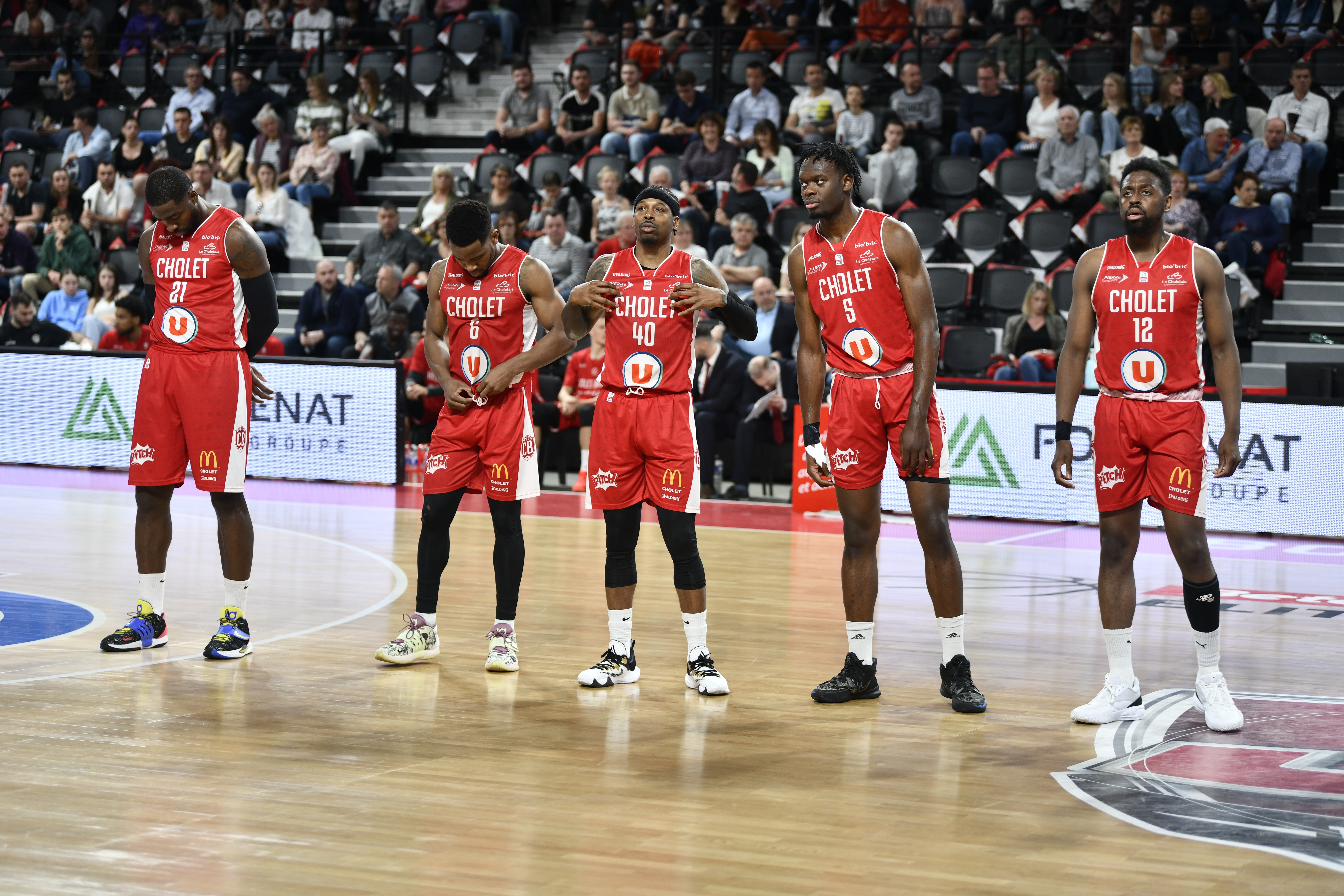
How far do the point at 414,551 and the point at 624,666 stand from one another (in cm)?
390

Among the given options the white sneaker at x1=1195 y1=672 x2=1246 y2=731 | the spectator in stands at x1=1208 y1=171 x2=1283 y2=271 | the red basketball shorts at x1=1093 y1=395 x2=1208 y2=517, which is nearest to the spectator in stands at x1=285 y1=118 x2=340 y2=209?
the spectator in stands at x1=1208 y1=171 x2=1283 y2=271

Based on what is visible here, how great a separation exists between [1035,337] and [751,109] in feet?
16.1

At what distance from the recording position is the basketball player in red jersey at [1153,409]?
221 inches

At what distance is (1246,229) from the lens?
14.1 m

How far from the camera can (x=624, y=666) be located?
634 cm

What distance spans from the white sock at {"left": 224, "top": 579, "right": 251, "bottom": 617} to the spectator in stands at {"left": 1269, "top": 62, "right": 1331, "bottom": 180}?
11.8 meters

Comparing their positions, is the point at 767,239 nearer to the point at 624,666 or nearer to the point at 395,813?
the point at 624,666

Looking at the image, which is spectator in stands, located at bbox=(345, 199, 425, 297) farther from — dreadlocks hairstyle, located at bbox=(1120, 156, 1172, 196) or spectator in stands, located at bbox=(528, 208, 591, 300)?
dreadlocks hairstyle, located at bbox=(1120, 156, 1172, 196)

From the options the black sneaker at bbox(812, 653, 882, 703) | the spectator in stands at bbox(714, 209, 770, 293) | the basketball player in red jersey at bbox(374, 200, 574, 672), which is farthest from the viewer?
the spectator in stands at bbox(714, 209, 770, 293)

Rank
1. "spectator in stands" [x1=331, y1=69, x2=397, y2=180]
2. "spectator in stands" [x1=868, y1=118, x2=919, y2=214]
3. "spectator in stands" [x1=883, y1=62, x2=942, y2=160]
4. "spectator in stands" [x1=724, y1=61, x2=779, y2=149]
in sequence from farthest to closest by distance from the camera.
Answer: "spectator in stands" [x1=331, y1=69, x2=397, y2=180]
"spectator in stands" [x1=724, y1=61, x2=779, y2=149]
"spectator in stands" [x1=883, y1=62, x2=942, y2=160]
"spectator in stands" [x1=868, y1=118, x2=919, y2=214]

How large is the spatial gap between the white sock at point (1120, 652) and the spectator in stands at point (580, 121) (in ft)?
41.3

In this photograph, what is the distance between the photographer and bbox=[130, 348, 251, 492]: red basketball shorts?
670 cm

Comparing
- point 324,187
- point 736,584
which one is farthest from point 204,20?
point 736,584

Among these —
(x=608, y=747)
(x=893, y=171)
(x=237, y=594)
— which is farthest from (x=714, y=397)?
(x=608, y=747)
